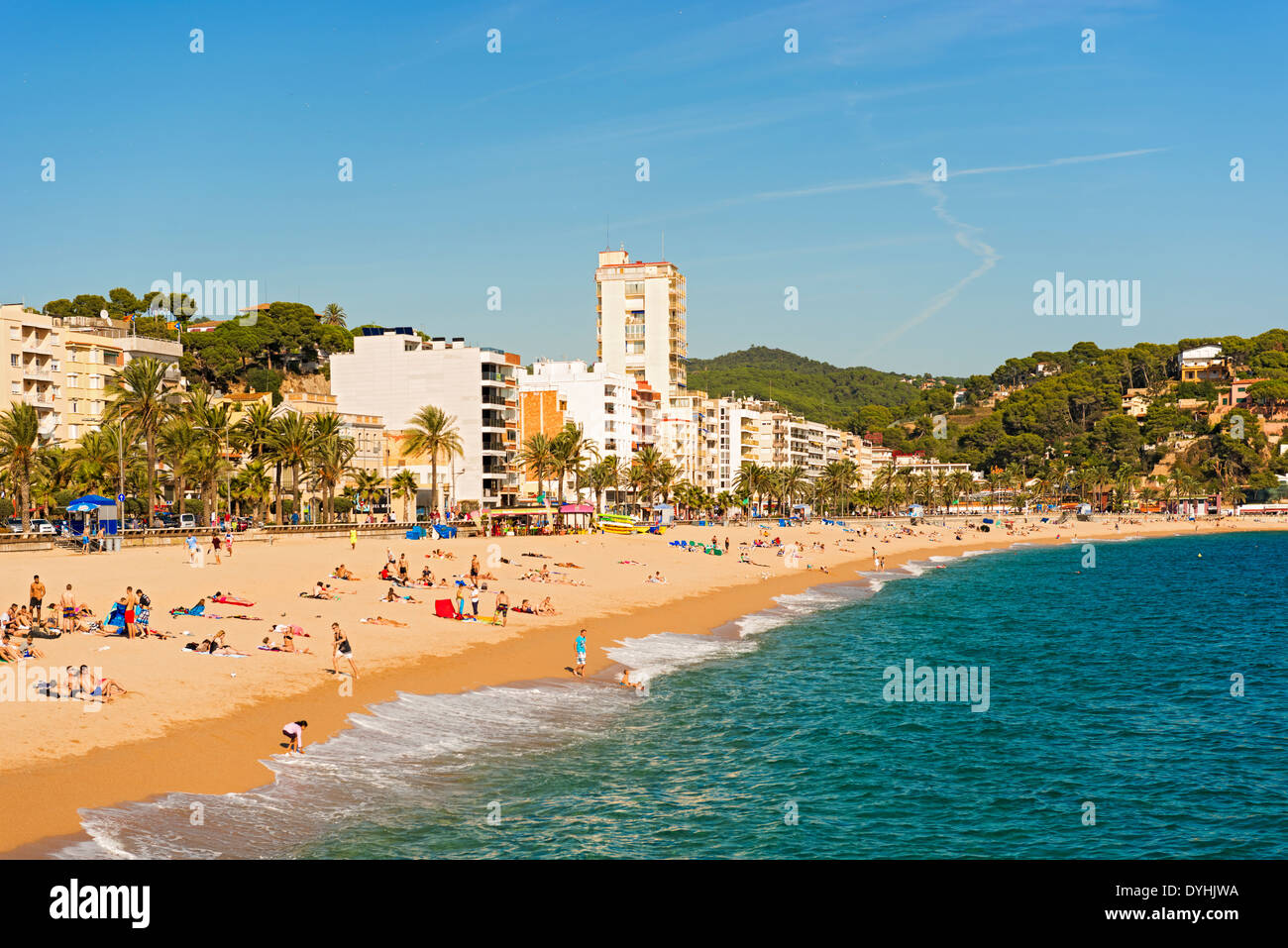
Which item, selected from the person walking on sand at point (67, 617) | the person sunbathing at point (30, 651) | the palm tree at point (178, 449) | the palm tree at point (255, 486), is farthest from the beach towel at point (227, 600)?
the palm tree at point (178, 449)

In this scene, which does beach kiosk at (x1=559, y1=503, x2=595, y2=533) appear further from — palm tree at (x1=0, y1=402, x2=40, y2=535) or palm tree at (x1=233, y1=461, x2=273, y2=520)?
palm tree at (x1=0, y1=402, x2=40, y2=535)

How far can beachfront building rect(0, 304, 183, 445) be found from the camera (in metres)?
90.9

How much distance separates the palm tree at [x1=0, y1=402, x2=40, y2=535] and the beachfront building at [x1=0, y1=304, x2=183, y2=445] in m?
11.5

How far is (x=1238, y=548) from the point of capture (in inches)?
5797

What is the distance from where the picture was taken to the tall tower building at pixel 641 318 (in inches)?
6531

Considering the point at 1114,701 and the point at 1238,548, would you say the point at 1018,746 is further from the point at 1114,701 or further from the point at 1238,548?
the point at 1238,548

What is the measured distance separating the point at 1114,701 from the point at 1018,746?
943cm

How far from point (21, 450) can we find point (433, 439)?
3955cm

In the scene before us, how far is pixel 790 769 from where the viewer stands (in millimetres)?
25359

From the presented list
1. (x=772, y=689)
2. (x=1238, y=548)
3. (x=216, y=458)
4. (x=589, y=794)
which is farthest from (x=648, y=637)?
(x=1238, y=548)

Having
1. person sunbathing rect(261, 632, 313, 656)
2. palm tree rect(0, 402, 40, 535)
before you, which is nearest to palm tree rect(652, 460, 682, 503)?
palm tree rect(0, 402, 40, 535)

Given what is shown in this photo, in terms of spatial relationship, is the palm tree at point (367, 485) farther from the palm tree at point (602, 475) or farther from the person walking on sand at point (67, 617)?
the person walking on sand at point (67, 617)

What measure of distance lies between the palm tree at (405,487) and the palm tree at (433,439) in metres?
2.33

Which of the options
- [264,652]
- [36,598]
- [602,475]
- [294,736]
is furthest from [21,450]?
[602,475]
